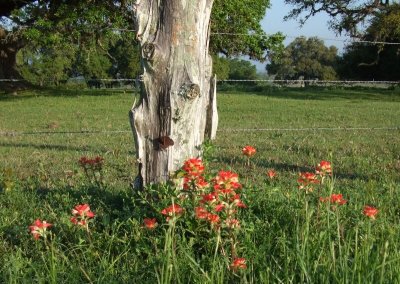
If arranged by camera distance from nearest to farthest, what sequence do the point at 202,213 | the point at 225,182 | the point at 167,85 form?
1. the point at 225,182
2. the point at 202,213
3. the point at 167,85

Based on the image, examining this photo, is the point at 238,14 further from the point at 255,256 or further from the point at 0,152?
the point at 255,256

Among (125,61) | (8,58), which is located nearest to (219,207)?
(8,58)

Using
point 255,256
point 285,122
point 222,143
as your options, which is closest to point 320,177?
point 255,256

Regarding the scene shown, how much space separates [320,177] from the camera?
383cm

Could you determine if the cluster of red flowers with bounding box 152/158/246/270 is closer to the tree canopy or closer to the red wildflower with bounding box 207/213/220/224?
the red wildflower with bounding box 207/213/220/224

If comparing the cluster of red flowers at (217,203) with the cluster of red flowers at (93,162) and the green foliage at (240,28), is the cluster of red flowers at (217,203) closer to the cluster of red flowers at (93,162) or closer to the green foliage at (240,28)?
the cluster of red flowers at (93,162)

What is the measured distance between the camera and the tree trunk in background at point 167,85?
433 cm

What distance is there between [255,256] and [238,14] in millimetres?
23657

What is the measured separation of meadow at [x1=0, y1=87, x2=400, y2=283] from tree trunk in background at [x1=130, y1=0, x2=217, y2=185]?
10.2 inches

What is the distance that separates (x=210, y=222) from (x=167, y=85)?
1.42 m

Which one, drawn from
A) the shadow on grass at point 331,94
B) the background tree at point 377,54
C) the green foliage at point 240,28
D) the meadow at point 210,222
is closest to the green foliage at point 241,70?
the background tree at point 377,54

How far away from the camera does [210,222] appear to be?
10.6 ft

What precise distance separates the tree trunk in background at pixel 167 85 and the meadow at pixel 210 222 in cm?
26

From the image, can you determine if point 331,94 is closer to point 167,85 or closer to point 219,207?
point 167,85
